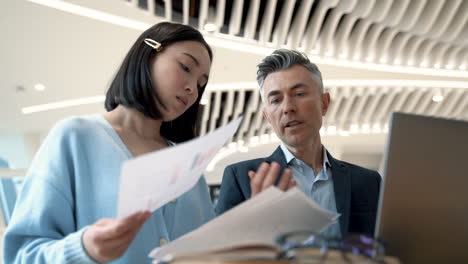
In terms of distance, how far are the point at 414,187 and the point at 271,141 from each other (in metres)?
10.1

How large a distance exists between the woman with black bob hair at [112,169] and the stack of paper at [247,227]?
112 mm

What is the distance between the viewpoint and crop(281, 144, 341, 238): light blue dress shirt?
6.50ft

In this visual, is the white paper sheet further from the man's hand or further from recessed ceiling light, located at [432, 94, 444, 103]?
recessed ceiling light, located at [432, 94, 444, 103]

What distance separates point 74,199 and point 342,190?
990mm

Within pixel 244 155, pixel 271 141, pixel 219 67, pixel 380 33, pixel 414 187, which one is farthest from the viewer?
pixel 244 155

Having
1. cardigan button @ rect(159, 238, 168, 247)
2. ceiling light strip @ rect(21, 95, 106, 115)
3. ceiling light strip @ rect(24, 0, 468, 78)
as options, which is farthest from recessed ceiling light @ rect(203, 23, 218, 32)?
cardigan button @ rect(159, 238, 168, 247)

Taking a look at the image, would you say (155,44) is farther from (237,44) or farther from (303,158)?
(237,44)

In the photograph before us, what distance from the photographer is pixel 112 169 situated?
1.39m

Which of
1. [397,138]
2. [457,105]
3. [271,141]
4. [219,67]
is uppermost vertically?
[397,138]

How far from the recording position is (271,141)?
438 inches

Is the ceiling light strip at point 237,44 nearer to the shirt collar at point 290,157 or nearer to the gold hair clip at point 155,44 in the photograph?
the shirt collar at point 290,157

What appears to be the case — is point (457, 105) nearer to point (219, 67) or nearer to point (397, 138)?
point (219, 67)

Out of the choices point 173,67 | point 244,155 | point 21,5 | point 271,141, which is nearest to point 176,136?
point 173,67

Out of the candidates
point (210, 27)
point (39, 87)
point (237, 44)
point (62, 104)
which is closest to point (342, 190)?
point (210, 27)
